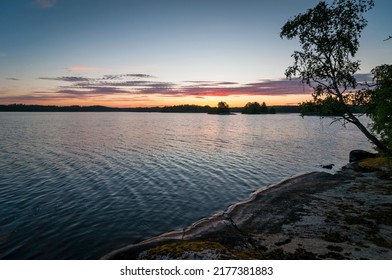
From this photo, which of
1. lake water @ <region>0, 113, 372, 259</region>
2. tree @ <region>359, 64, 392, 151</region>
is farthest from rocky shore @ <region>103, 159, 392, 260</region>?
tree @ <region>359, 64, 392, 151</region>

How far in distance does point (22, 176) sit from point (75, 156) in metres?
12.6

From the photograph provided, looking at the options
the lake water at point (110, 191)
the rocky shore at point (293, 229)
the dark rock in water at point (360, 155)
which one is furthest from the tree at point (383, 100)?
the dark rock in water at point (360, 155)

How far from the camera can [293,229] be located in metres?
15.6

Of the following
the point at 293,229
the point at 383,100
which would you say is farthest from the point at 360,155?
the point at 293,229

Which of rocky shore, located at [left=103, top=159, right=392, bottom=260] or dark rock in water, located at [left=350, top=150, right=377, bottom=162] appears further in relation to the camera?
dark rock in water, located at [left=350, top=150, right=377, bottom=162]

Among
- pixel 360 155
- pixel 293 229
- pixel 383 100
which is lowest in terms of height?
pixel 293 229

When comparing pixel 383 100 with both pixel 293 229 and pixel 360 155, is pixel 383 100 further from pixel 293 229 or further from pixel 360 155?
pixel 360 155

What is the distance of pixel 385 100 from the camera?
57.1 ft

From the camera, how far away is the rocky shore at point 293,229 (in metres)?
12.2

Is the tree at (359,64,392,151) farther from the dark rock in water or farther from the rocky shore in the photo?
the dark rock in water

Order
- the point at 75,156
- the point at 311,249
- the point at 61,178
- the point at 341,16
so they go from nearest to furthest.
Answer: the point at 311,249 → the point at 341,16 → the point at 61,178 → the point at 75,156

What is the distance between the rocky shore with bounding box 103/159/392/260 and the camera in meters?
12.2

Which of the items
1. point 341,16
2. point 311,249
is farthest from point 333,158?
point 311,249

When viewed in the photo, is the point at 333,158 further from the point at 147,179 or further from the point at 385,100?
the point at 147,179
